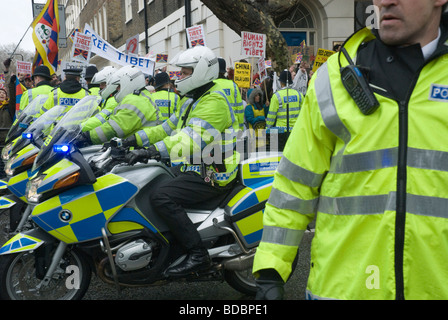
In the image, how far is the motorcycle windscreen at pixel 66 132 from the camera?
12.1 feet

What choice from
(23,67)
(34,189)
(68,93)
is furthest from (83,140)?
(23,67)

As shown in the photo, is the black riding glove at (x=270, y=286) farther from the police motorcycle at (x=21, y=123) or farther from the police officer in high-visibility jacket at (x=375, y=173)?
the police motorcycle at (x=21, y=123)

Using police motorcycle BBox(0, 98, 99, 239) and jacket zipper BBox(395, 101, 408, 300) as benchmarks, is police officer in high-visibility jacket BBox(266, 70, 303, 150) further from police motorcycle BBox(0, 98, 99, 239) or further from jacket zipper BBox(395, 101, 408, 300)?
jacket zipper BBox(395, 101, 408, 300)

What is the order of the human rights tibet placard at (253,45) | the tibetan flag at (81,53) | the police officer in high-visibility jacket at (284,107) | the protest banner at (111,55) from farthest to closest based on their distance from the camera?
the tibetan flag at (81,53) < the human rights tibet placard at (253,45) < the protest banner at (111,55) < the police officer in high-visibility jacket at (284,107)

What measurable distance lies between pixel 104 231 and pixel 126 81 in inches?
86.3

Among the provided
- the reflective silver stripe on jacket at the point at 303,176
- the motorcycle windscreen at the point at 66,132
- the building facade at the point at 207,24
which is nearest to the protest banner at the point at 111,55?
the building facade at the point at 207,24

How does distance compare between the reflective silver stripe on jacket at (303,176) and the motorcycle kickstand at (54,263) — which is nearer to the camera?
the reflective silver stripe on jacket at (303,176)

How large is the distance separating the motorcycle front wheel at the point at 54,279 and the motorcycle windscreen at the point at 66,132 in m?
0.73

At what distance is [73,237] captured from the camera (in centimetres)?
347

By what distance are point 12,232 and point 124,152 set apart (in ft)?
8.38

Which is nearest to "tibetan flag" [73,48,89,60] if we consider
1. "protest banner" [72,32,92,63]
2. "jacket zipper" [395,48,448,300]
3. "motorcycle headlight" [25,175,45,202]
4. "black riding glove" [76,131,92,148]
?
"protest banner" [72,32,92,63]

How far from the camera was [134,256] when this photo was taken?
3.47 metres

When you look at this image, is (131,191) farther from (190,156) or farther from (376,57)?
(376,57)

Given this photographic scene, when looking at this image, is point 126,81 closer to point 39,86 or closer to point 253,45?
point 39,86
